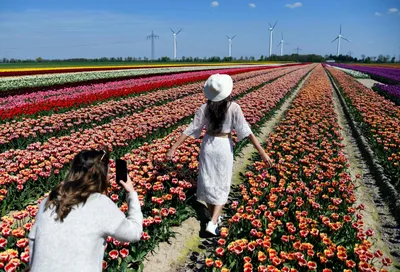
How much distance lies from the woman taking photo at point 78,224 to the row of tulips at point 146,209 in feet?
3.06

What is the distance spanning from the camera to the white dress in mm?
4285

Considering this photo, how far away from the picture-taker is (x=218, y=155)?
4285mm

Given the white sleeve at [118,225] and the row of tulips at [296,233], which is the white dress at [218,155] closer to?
the row of tulips at [296,233]

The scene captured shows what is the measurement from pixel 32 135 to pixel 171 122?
358cm

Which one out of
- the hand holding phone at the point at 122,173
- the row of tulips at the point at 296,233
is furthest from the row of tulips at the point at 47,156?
the row of tulips at the point at 296,233

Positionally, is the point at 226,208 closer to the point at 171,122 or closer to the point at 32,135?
the point at 171,122

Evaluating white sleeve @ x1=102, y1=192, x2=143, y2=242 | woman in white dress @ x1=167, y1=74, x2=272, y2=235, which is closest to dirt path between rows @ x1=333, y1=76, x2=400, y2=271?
woman in white dress @ x1=167, y1=74, x2=272, y2=235

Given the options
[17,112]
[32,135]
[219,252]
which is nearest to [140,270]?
[219,252]

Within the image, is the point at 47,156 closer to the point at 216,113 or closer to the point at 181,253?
the point at 181,253

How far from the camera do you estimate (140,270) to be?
3551mm

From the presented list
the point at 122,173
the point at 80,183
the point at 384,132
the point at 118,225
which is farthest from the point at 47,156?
the point at 384,132

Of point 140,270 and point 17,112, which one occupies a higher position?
point 17,112

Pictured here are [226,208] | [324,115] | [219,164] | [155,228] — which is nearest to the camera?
[155,228]

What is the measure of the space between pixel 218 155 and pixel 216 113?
550mm
